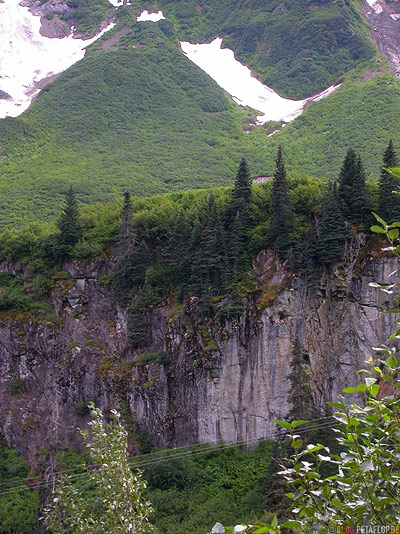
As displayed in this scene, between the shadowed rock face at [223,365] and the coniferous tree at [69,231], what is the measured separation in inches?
212

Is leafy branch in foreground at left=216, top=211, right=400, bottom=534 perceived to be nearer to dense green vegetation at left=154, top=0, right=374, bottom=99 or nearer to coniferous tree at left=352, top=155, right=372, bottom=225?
coniferous tree at left=352, top=155, right=372, bottom=225

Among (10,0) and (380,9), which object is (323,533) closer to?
(380,9)

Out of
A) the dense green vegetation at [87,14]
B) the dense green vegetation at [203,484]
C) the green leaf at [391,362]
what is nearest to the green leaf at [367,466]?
the green leaf at [391,362]

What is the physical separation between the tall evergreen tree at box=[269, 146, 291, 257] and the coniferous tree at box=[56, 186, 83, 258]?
39.8 ft

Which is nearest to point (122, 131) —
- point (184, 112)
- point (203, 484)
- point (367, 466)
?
point (184, 112)

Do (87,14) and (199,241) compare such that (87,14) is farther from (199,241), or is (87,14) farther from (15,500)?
(15,500)

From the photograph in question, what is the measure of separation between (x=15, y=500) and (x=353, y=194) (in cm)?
2072

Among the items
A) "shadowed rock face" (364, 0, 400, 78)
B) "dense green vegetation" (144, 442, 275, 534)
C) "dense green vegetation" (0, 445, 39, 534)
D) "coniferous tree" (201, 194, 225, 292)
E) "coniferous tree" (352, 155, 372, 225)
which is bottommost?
"dense green vegetation" (0, 445, 39, 534)

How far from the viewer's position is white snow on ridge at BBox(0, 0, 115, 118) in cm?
10462

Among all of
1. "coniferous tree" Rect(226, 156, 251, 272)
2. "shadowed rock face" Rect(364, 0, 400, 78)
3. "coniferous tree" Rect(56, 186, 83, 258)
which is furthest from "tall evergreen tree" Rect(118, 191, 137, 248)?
"shadowed rock face" Rect(364, 0, 400, 78)

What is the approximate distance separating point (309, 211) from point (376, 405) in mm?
28338

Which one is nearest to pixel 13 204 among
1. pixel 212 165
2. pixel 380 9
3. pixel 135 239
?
pixel 212 165

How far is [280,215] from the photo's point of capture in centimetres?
3341

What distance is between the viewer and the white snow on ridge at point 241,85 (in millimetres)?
92250
